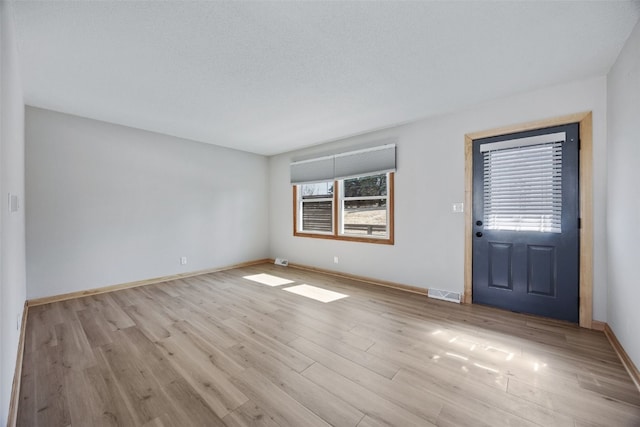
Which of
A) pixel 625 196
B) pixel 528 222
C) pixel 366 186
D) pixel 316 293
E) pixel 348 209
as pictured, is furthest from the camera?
pixel 348 209

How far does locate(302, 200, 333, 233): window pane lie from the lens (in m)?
5.20

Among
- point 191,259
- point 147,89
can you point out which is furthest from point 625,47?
point 191,259

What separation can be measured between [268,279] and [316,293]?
1.14 m

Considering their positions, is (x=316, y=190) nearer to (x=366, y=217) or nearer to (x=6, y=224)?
(x=366, y=217)

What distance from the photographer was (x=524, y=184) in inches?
120

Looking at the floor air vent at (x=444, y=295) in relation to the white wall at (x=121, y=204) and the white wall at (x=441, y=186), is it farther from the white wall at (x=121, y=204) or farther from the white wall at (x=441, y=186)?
the white wall at (x=121, y=204)

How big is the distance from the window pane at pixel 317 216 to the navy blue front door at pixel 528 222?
8.34 feet

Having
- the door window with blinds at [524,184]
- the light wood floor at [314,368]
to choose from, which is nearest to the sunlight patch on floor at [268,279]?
the light wood floor at [314,368]

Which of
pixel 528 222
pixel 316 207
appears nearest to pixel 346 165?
pixel 316 207

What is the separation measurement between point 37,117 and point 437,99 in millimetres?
5053

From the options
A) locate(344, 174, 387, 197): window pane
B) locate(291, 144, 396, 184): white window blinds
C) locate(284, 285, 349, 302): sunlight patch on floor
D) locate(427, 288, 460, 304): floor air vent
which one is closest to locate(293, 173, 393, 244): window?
locate(344, 174, 387, 197): window pane

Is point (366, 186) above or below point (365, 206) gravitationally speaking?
above

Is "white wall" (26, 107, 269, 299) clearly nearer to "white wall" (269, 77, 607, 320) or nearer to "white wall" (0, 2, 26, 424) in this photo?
"white wall" (0, 2, 26, 424)

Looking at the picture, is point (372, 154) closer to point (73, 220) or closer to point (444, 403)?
point (444, 403)
